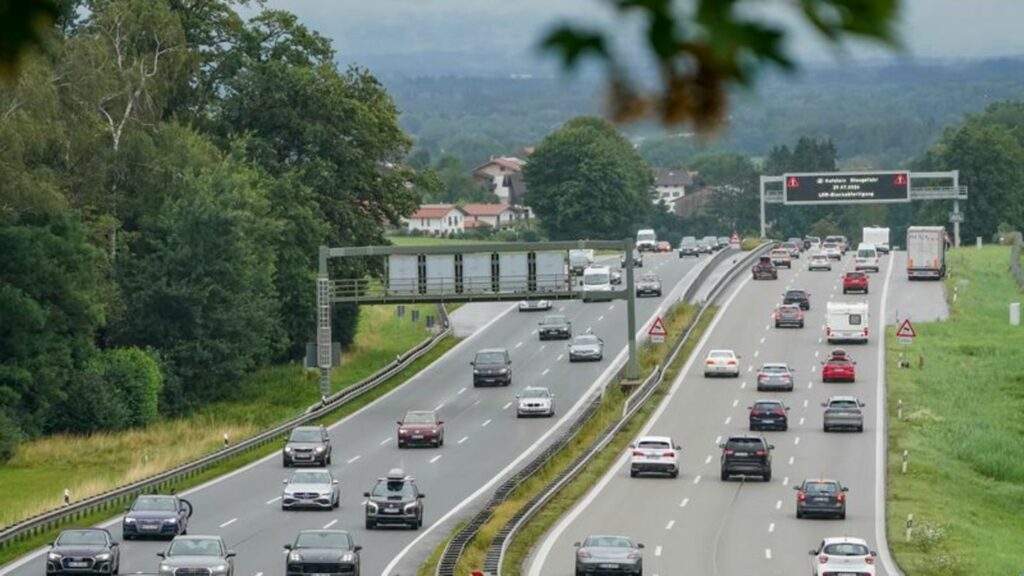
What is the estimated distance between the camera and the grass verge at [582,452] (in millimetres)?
40125

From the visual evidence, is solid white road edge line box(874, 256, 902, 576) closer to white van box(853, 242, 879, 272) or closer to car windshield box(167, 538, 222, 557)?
car windshield box(167, 538, 222, 557)

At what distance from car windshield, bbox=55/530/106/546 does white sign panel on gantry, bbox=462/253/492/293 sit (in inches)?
1737

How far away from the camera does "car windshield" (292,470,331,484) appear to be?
168ft

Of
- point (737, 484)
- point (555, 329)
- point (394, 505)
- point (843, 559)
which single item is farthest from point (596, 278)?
point (843, 559)

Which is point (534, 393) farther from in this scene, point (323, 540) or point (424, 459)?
point (323, 540)

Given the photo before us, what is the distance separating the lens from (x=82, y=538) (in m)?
39.3

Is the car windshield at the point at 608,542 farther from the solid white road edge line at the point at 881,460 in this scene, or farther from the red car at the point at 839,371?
the red car at the point at 839,371

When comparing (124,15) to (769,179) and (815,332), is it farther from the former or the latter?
(769,179)

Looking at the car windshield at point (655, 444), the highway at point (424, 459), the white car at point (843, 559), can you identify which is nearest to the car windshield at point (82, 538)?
the highway at point (424, 459)

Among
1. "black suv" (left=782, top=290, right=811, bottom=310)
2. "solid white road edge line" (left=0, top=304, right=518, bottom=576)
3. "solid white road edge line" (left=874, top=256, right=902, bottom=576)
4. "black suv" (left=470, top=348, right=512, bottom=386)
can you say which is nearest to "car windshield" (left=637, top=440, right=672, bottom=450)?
"solid white road edge line" (left=874, top=256, right=902, bottom=576)

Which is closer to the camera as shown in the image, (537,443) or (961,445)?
(961,445)

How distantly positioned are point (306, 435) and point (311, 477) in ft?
32.9

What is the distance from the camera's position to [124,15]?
84375 mm

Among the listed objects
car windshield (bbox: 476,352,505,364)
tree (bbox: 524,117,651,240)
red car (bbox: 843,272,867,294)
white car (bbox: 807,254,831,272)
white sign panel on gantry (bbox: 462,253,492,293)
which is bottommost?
car windshield (bbox: 476,352,505,364)
